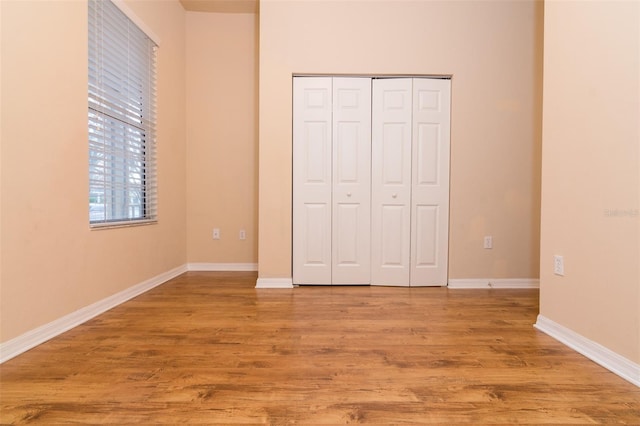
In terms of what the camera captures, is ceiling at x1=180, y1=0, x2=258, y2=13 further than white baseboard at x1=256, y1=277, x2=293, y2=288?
Yes

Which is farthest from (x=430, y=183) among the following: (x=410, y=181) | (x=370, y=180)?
(x=370, y=180)

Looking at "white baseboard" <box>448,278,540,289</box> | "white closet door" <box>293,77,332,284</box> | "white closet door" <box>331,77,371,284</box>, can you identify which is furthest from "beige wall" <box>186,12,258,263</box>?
"white baseboard" <box>448,278,540,289</box>

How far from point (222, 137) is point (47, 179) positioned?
2.25m

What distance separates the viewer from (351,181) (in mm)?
3410

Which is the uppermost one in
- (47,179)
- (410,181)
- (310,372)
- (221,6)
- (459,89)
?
(221,6)

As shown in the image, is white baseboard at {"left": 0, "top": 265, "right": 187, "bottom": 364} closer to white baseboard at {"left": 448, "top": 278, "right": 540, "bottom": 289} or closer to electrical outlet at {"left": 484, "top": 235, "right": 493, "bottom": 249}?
white baseboard at {"left": 448, "top": 278, "right": 540, "bottom": 289}

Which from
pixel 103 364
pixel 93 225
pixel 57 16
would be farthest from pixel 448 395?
pixel 57 16

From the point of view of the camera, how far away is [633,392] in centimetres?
148

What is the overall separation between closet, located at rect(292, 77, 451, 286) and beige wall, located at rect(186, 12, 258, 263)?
0.96 metres

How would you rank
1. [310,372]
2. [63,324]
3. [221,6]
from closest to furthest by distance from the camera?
[310,372], [63,324], [221,6]

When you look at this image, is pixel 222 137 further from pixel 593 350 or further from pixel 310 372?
pixel 593 350

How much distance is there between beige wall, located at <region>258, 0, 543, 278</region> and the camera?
3320 millimetres

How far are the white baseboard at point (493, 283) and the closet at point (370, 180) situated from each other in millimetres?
131

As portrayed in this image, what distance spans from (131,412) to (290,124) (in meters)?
2.64
